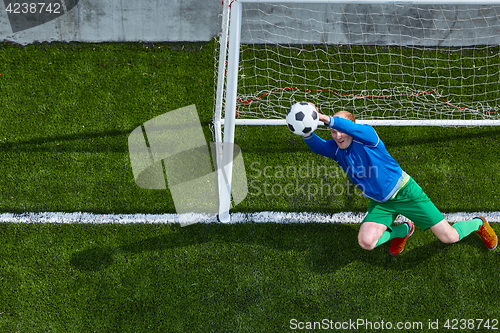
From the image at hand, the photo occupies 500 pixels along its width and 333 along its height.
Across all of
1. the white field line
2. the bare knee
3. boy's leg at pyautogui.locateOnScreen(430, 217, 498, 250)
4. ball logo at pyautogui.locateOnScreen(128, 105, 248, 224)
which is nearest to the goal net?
ball logo at pyautogui.locateOnScreen(128, 105, 248, 224)

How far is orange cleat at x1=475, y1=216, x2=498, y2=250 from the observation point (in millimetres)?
4266

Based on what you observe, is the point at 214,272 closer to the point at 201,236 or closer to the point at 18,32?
the point at 201,236

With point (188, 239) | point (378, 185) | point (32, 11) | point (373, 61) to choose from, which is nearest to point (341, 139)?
point (378, 185)

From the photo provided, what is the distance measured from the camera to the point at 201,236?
445 centimetres

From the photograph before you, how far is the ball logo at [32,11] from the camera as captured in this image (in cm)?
504

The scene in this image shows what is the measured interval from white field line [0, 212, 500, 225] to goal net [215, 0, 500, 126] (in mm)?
1150

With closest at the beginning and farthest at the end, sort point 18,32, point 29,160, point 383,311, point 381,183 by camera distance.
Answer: point 381,183 → point 383,311 → point 29,160 → point 18,32

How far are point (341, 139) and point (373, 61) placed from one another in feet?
6.40

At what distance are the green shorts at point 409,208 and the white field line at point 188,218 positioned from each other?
69cm

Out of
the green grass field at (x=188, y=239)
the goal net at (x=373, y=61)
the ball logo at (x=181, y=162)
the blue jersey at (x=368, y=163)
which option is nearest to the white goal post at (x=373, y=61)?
the goal net at (x=373, y=61)

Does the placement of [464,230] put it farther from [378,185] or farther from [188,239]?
[188,239]

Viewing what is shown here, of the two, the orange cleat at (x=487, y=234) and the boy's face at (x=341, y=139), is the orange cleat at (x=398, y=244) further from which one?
the boy's face at (x=341, y=139)

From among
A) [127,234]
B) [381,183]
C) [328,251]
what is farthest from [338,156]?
[127,234]

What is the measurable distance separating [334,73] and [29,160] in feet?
12.5
